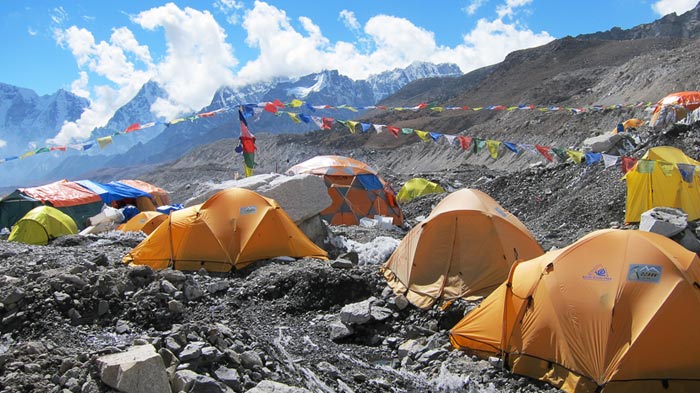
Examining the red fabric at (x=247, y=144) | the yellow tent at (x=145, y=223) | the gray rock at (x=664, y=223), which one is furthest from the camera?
the yellow tent at (x=145, y=223)

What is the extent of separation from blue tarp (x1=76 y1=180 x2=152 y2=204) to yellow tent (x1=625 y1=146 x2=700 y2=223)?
2211cm

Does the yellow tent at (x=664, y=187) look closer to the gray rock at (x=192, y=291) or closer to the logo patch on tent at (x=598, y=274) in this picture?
the logo patch on tent at (x=598, y=274)

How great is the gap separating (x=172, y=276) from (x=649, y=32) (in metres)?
110

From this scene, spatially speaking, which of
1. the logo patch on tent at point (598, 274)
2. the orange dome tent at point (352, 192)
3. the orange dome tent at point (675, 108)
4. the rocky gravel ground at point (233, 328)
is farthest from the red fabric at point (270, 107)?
the orange dome tent at point (675, 108)

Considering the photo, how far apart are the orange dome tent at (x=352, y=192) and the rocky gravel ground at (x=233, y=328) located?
25.1ft

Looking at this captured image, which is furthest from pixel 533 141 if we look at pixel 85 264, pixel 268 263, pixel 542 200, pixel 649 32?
pixel 649 32

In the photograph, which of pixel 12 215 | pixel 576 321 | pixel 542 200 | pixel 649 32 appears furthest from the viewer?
pixel 649 32

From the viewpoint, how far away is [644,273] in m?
5.94

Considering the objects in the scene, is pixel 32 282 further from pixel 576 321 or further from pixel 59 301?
pixel 576 321

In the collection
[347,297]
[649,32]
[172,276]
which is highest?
[649,32]

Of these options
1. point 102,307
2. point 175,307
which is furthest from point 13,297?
point 175,307

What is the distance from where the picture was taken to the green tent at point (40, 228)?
1535cm

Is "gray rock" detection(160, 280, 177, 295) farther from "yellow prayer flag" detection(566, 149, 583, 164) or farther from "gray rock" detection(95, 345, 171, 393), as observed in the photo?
"yellow prayer flag" detection(566, 149, 583, 164)

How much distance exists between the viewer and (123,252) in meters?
11.0
